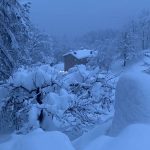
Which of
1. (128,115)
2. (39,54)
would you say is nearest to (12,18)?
(128,115)

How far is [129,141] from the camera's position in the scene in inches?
165

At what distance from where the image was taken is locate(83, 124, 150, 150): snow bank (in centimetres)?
408

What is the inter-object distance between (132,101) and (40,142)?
1749mm

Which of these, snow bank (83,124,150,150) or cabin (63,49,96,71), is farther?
cabin (63,49,96,71)

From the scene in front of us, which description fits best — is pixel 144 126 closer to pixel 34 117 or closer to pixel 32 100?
pixel 34 117

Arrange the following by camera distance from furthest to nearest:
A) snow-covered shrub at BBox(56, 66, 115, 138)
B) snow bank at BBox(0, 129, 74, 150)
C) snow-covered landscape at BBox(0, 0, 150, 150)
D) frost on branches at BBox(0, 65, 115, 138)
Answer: snow-covered shrub at BBox(56, 66, 115, 138), frost on branches at BBox(0, 65, 115, 138), snow-covered landscape at BBox(0, 0, 150, 150), snow bank at BBox(0, 129, 74, 150)

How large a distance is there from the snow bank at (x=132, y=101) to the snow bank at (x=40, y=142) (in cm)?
127

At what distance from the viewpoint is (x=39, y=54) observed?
21047mm

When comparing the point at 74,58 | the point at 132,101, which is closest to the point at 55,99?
the point at 132,101

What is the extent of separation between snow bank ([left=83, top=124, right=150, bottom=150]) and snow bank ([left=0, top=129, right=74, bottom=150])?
48 cm

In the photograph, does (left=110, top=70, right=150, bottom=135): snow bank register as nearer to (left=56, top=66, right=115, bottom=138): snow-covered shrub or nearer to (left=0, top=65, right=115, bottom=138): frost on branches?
(left=0, top=65, right=115, bottom=138): frost on branches

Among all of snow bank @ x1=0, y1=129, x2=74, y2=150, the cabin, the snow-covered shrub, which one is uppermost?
snow bank @ x1=0, y1=129, x2=74, y2=150

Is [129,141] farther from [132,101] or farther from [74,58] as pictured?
[74,58]

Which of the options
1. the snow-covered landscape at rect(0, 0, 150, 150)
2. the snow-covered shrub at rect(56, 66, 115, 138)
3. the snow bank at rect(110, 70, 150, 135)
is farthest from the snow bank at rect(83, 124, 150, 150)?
the snow-covered shrub at rect(56, 66, 115, 138)
